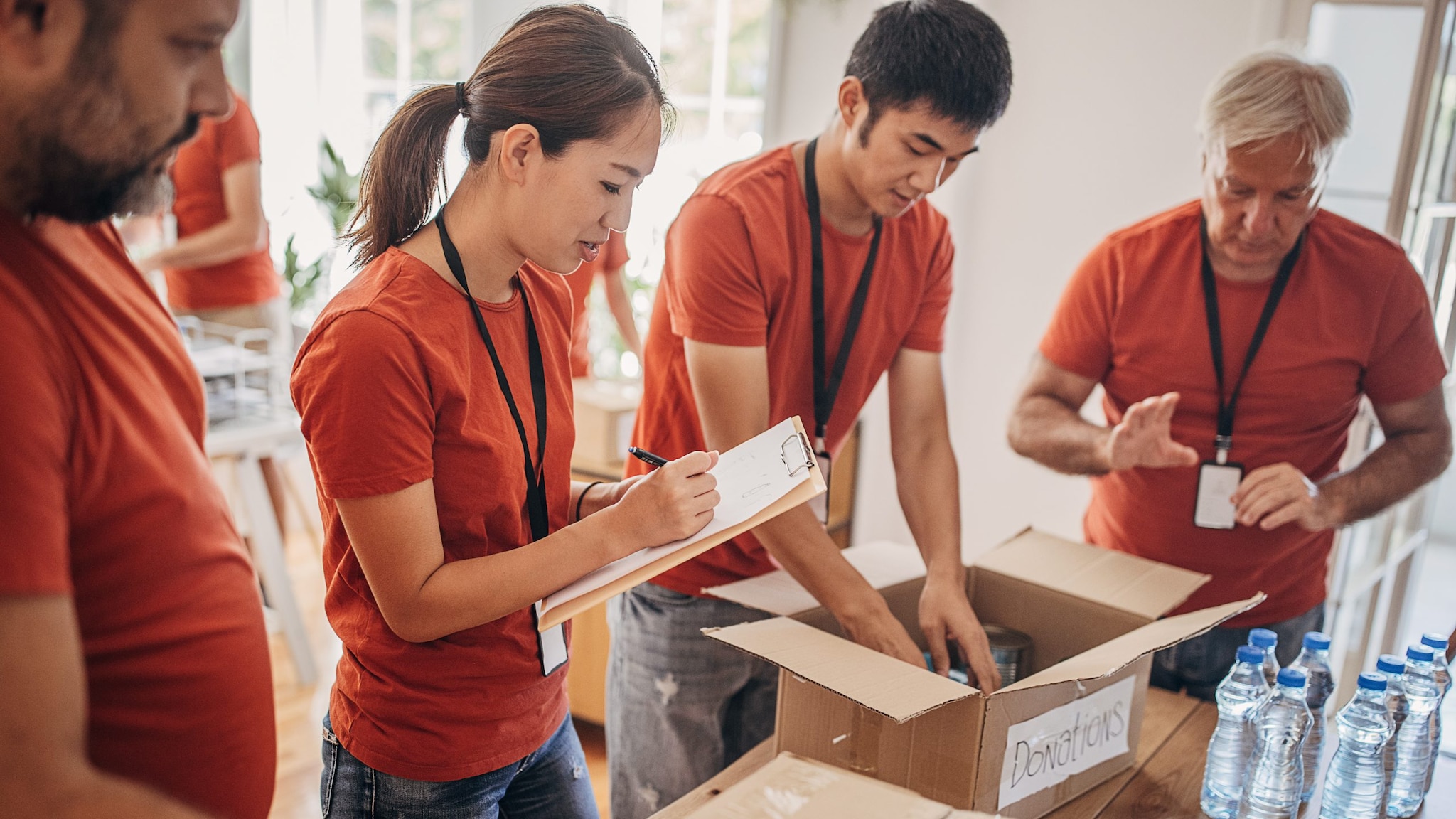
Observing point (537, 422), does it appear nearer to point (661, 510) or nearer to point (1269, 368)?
point (661, 510)

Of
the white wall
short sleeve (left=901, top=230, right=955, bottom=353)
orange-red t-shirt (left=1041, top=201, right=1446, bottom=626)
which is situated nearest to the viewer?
short sleeve (left=901, top=230, right=955, bottom=353)

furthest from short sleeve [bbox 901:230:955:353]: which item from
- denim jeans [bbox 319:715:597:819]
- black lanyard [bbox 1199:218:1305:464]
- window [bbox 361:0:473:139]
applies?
window [bbox 361:0:473:139]

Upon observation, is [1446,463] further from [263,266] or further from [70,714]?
[263,266]

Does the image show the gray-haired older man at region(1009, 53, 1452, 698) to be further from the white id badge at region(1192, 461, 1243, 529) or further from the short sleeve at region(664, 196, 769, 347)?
the short sleeve at region(664, 196, 769, 347)

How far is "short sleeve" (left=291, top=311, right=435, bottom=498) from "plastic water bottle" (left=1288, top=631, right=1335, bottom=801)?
1.08m

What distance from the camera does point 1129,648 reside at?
→ 123cm

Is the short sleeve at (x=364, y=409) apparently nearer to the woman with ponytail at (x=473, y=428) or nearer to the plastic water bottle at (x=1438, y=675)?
the woman with ponytail at (x=473, y=428)

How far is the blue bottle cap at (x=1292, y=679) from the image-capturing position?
1.16 meters

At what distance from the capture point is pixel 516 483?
112cm

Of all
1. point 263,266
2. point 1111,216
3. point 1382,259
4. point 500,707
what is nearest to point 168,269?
point 263,266

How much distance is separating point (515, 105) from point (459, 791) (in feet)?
2.40

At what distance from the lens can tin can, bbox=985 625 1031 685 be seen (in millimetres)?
1467

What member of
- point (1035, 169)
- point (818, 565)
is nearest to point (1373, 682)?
point (818, 565)

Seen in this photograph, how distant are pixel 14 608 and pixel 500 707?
611 millimetres
